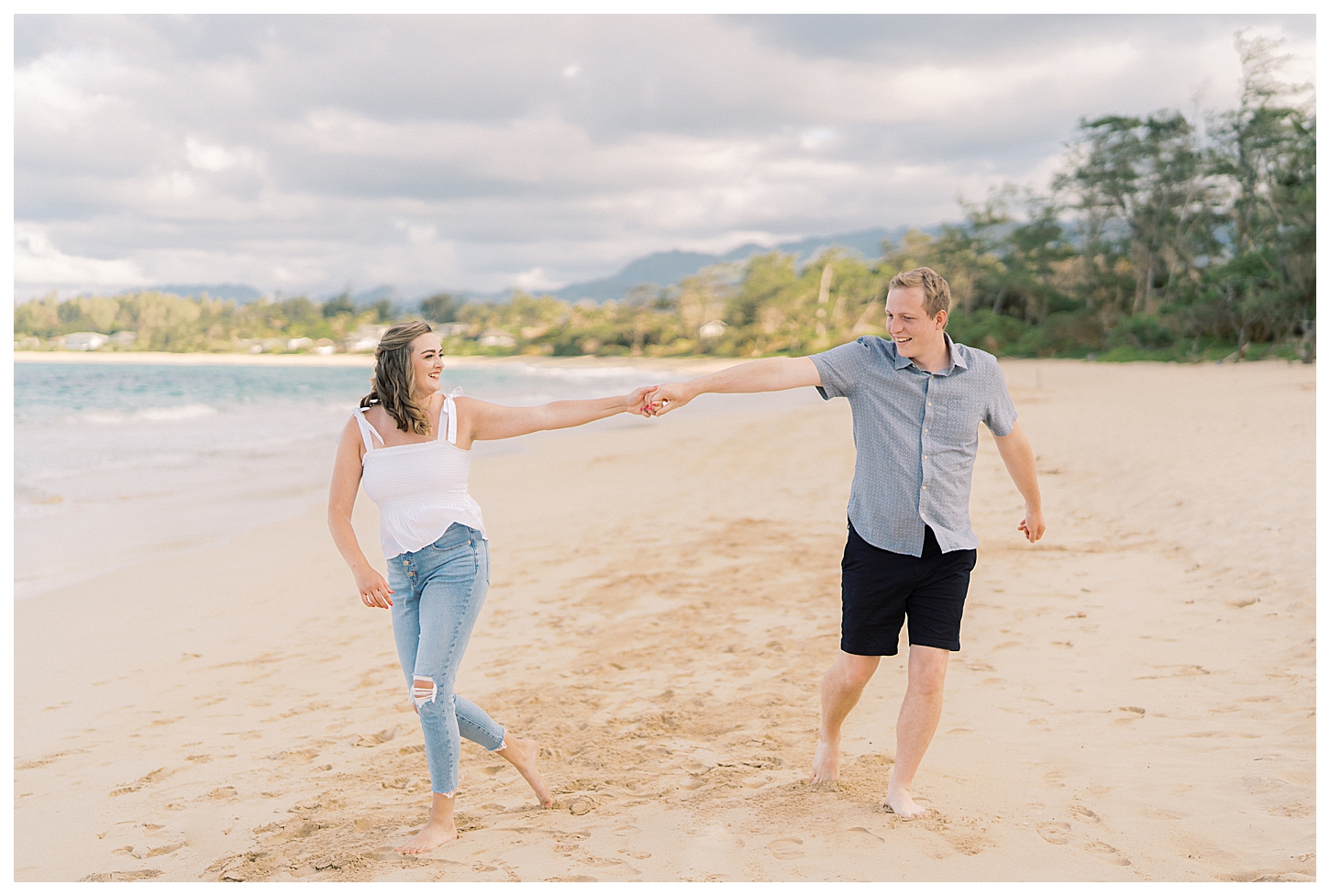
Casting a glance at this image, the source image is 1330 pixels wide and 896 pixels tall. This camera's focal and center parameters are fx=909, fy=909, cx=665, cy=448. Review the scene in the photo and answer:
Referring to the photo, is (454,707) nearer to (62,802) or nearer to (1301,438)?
(62,802)

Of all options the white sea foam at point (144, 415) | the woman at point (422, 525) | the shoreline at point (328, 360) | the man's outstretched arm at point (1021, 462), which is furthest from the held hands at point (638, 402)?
the shoreline at point (328, 360)

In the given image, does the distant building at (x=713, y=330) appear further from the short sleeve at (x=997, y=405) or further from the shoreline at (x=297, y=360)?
the short sleeve at (x=997, y=405)

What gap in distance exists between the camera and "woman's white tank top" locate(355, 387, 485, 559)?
3062mm

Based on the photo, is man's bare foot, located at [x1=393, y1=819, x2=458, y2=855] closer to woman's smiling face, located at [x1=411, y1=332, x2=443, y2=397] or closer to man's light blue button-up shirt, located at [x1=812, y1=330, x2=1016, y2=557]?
woman's smiling face, located at [x1=411, y1=332, x2=443, y2=397]

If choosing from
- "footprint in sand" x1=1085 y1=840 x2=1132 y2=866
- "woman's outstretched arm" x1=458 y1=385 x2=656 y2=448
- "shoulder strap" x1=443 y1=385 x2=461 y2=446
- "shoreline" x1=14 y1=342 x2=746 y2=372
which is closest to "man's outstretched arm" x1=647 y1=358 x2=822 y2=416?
"woman's outstretched arm" x1=458 y1=385 x2=656 y2=448

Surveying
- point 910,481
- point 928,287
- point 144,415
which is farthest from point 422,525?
point 144,415

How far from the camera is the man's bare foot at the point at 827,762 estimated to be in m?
3.49

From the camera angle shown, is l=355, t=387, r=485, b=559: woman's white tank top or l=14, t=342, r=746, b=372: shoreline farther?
l=14, t=342, r=746, b=372: shoreline

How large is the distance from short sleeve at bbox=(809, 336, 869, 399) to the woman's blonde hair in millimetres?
1405

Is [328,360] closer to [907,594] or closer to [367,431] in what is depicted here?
[367,431]

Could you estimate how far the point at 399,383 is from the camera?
10.1 ft

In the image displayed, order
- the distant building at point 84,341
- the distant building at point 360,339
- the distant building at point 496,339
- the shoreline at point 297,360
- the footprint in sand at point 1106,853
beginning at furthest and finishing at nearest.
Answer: the distant building at point 360,339, the distant building at point 496,339, the distant building at point 84,341, the shoreline at point 297,360, the footprint in sand at point 1106,853

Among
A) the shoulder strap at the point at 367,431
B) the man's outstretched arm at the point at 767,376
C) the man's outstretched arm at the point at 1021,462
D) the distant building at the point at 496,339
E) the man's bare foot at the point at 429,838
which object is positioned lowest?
the man's bare foot at the point at 429,838

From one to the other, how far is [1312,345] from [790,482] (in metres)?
24.1
